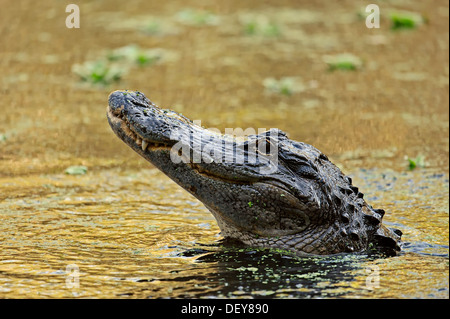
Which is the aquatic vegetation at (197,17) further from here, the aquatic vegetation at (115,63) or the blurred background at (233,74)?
the aquatic vegetation at (115,63)

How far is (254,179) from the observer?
14.4 ft

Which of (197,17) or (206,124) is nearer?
(206,124)

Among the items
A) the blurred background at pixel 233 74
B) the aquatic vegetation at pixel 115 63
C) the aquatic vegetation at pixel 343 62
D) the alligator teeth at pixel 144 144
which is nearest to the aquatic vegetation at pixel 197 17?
the blurred background at pixel 233 74

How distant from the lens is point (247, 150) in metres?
4.46

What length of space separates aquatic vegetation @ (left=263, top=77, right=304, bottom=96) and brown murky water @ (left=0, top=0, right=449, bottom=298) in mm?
72

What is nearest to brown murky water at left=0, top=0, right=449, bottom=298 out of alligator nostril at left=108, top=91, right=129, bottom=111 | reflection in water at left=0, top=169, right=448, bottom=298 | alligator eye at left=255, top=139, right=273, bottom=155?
reflection in water at left=0, top=169, right=448, bottom=298

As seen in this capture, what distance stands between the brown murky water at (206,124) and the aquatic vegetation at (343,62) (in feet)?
0.34

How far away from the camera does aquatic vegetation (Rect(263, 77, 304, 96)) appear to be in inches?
382

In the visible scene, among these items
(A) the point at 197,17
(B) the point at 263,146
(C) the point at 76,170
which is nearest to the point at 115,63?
(A) the point at 197,17

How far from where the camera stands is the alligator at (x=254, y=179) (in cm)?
438

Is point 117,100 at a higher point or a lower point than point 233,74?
lower

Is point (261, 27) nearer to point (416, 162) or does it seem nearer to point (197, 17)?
point (197, 17)

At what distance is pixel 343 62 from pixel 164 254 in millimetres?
6908

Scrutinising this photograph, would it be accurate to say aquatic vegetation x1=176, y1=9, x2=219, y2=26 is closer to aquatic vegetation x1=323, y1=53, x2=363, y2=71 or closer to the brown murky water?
the brown murky water
